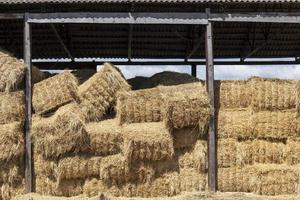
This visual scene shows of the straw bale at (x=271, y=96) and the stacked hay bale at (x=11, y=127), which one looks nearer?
the stacked hay bale at (x=11, y=127)

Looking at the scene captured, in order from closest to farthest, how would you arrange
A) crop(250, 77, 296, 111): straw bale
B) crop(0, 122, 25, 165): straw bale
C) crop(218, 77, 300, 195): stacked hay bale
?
crop(0, 122, 25, 165): straw bale < crop(218, 77, 300, 195): stacked hay bale < crop(250, 77, 296, 111): straw bale

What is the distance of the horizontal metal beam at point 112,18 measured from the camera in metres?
12.9

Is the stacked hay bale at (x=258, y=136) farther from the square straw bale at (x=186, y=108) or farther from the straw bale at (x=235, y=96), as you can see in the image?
the square straw bale at (x=186, y=108)

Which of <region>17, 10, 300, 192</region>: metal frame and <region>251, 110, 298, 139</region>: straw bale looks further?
<region>251, 110, 298, 139</region>: straw bale

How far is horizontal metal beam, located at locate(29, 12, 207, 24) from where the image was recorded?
12.9 m

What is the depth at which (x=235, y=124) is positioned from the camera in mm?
13133

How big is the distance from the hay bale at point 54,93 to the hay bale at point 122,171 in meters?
1.69

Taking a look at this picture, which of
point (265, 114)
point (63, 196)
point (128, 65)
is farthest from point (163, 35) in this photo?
point (63, 196)

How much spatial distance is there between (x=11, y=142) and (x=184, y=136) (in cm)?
395

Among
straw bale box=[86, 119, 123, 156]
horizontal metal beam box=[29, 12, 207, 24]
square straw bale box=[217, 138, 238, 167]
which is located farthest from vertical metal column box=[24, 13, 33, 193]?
square straw bale box=[217, 138, 238, 167]

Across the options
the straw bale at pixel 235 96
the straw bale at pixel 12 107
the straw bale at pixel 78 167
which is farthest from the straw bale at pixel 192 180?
the straw bale at pixel 12 107

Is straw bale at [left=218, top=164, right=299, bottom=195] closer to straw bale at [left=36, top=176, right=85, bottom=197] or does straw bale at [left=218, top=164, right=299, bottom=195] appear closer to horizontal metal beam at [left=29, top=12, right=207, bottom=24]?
straw bale at [left=36, top=176, right=85, bottom=197]

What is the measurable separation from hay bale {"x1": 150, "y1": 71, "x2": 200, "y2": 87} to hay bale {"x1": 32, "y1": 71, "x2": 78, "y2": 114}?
8.24 feet

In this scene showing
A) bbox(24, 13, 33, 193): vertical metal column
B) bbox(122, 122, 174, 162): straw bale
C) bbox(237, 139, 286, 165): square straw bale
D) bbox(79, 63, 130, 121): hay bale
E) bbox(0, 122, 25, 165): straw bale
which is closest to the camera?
bbox(0, 122, 25, 165): straw bale
